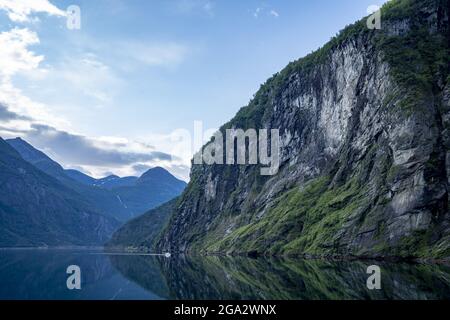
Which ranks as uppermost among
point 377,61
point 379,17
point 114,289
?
point 379,17

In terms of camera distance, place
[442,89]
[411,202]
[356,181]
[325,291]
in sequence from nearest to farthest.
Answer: [325,291] → [411,202] → [442,89] → [356,181]

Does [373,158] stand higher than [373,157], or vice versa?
[373,157]

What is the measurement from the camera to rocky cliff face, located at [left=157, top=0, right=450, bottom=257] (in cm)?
10275

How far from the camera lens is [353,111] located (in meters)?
162

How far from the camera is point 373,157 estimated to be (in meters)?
133

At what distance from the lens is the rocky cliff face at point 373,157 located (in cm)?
10275

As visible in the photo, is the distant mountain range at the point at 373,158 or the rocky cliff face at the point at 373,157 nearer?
the distant mountain range at the point at 373,158

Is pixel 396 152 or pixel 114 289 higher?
pixel 396 152

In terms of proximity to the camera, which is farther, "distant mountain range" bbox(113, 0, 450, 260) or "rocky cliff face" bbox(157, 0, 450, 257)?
"rocky cliff face" bbox(157, 0, 450, 257)

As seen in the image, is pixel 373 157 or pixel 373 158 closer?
pixel 373 158

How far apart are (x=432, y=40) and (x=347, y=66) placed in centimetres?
3514

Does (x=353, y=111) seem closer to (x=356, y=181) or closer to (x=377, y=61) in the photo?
(x=377, y=61)
